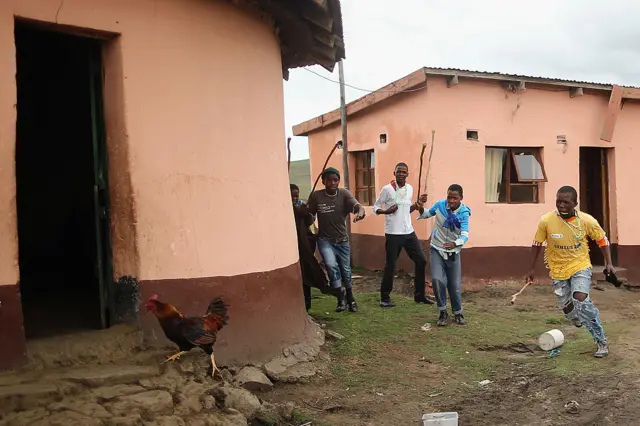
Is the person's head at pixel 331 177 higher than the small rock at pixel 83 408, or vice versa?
the person's head at pixel 331 177

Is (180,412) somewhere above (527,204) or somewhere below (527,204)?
below

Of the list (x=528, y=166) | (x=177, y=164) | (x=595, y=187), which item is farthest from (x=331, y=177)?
(x=595, y=187)

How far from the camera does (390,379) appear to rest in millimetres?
5418

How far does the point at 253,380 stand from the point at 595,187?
978 centimetres

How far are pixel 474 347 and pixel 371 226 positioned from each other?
6090 mm

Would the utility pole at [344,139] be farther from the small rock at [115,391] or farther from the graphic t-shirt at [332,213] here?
the small rock at [115,391]

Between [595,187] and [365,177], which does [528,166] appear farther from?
[365,177]

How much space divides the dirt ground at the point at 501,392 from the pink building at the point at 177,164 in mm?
858

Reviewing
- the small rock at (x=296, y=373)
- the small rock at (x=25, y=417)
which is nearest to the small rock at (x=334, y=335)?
the small rock at (x=296, y=373)

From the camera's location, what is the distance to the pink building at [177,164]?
14.1ft

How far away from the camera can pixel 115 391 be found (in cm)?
385

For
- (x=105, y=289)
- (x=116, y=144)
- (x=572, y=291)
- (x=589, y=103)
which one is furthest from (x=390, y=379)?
(x=589, y=103)

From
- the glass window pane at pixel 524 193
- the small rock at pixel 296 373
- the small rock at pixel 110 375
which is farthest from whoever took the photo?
the glass window pane at pixel 524 193

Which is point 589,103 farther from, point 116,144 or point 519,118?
point 116,144
